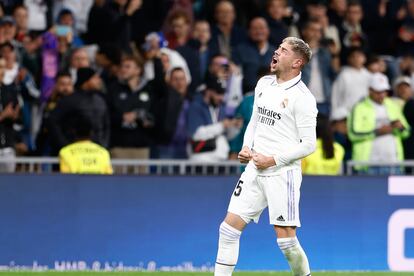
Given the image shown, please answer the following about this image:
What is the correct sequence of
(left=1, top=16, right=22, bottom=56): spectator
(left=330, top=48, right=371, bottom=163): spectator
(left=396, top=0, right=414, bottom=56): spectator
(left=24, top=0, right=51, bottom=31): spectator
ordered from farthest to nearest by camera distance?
(left=396, top=0, right=414, bottom=56): spectator → (left=24, top=0, right=51, bottom=31): spectator → (left=330, top=48, right=371, bottom=163): spectator → (left=1, top=16, right=22, bottom=56): spectator

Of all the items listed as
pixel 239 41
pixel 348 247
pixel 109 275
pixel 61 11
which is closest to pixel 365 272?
pixel 348 247

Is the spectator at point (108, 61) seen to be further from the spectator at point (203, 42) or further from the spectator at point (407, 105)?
the spectator at point (407, 105)

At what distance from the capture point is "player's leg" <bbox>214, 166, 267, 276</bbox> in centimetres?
1074

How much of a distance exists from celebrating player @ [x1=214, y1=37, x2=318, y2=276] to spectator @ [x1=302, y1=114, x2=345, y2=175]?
442 cm

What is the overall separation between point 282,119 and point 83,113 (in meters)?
5.47

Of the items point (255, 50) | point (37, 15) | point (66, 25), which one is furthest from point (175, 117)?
point (37, 15)

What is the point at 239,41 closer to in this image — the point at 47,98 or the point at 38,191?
the point at 47,98

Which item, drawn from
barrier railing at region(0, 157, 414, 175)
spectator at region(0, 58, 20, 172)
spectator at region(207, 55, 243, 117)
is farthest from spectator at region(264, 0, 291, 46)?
spectator at region(0, 58, 20, 172)

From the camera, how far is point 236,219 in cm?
1076

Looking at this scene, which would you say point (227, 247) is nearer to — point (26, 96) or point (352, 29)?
point (26, 96)

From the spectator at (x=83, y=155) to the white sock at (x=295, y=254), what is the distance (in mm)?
4404

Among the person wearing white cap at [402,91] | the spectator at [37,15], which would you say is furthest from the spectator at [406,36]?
the spectator at [37,15]

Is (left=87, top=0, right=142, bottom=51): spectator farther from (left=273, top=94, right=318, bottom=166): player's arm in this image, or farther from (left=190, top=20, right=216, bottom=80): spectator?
(left=273, top=94, right=318, bottom=166): player's arm

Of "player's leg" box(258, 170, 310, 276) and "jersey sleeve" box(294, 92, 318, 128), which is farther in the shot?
"player's leg" box(258, 170, 310, 276)
